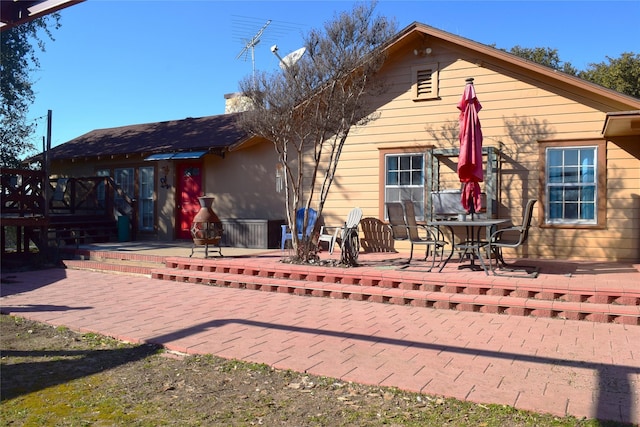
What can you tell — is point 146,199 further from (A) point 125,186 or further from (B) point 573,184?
(B) point 573,184

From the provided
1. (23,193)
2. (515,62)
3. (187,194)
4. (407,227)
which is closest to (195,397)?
(407,227)

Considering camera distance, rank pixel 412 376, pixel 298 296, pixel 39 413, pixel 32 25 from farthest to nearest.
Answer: pixel 32 25, pixel 298 296, pixel 412 376, pixel 39 413

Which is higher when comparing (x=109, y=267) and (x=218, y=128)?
(x=218, y=128)

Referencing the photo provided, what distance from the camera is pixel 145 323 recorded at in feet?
18.9

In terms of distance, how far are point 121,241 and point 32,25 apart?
11.2 m

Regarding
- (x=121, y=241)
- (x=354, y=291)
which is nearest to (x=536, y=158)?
(x=354, y=291)

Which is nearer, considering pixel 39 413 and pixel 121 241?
pixel 39 413

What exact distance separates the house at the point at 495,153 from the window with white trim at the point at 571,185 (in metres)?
0.02

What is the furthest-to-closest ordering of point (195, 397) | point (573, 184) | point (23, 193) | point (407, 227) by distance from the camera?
point (23, 193) < point (573, 184) < point (407, 227) < point (195, 397)

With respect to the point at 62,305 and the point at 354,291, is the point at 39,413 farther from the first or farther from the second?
the point at 354,291

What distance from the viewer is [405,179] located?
35.4ft

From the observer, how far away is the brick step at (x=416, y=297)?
5821 millimetres

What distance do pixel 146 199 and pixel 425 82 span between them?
8444mm

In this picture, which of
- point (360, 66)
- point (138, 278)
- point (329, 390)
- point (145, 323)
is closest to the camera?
point (329, 390)
